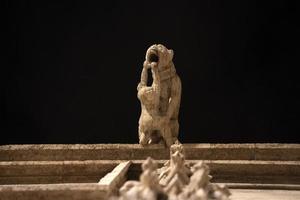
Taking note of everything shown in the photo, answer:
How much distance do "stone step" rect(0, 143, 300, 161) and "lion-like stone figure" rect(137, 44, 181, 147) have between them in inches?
9.1

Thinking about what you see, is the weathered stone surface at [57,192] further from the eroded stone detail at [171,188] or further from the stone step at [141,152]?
the stone step at [141,152]

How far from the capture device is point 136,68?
14195mm

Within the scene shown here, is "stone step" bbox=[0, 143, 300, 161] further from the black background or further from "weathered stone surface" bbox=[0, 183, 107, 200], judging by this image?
the black background

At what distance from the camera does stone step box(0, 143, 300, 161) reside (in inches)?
321

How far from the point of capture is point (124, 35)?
14086mm

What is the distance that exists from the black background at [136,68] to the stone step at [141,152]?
18.3 ft

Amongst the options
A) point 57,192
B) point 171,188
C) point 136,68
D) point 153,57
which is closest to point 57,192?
point 57,192

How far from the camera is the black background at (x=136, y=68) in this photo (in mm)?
13672

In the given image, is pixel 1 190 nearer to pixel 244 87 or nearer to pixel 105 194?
→ pixel 105 194

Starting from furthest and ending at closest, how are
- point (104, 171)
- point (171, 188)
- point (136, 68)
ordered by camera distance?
1. point (136, 68)
2. point (104, 171)
3. point (171, 188)

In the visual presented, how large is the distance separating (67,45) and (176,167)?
991 centimetres

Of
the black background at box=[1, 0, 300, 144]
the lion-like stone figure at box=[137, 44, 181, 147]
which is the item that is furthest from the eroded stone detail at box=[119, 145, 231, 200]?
the black background at box=[1, 0, 300, 144]

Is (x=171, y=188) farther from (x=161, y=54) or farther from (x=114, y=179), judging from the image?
(x=161, y=54)

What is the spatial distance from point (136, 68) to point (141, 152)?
611 cm
